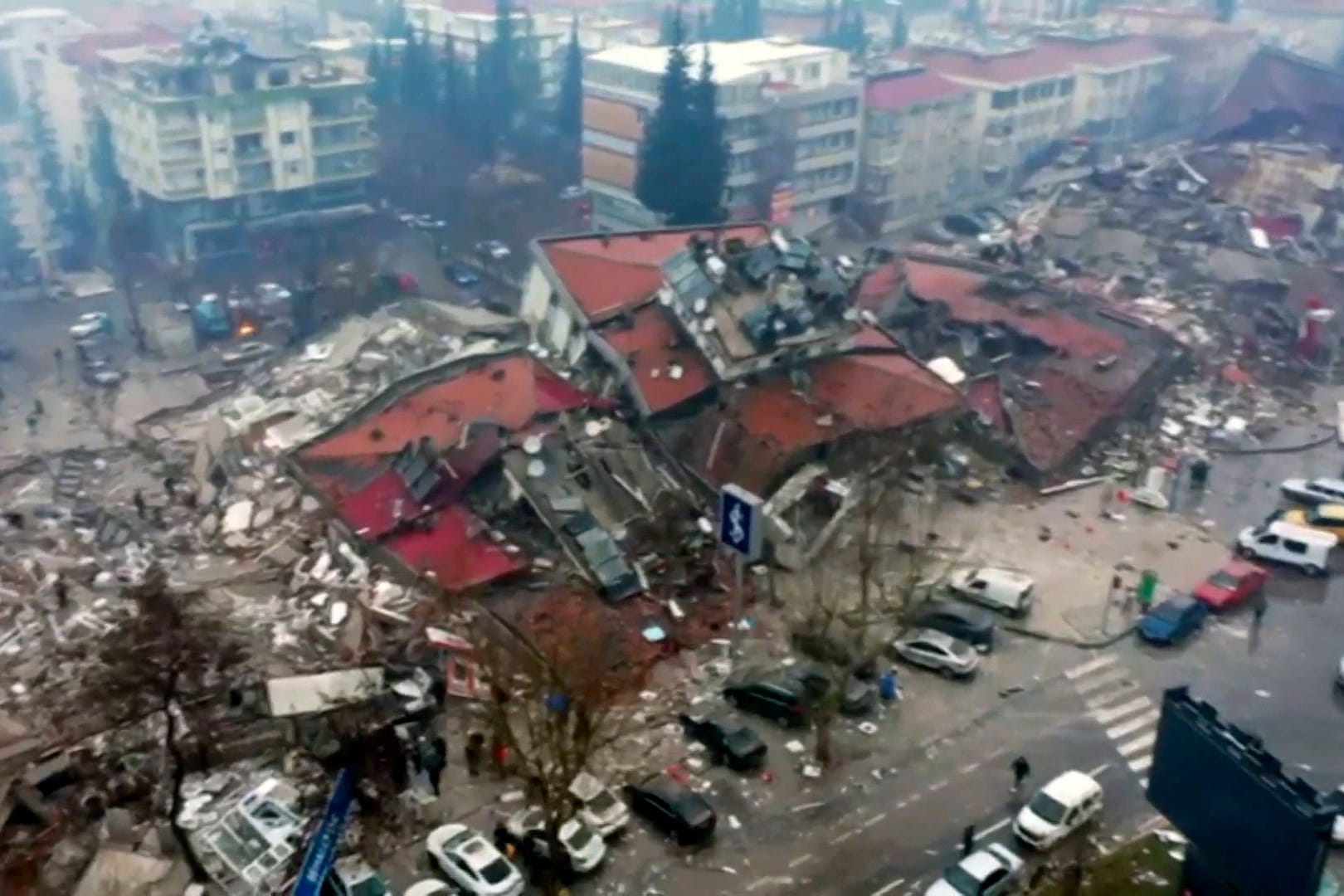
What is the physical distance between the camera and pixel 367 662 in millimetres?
27797

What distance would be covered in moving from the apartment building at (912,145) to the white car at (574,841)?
4932cm

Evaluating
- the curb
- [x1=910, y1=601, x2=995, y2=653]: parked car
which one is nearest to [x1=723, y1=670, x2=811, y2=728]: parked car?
[x1=910, y1=601, x2=995, y2=653]: parked car

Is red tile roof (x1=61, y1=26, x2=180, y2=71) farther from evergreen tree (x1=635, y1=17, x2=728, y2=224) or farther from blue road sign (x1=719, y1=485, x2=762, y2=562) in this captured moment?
blue road sign (x1=719, y1=485, x2=762, y2=562)

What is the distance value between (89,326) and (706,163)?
90.1 ft

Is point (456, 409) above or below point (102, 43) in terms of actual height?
below

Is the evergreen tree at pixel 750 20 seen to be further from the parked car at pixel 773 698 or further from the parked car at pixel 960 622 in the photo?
the parked car at pixel 773 698

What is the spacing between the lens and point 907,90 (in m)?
67.9

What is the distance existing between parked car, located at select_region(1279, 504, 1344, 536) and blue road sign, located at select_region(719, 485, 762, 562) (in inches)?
662

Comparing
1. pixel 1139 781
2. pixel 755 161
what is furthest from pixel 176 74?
pixel 1139 781

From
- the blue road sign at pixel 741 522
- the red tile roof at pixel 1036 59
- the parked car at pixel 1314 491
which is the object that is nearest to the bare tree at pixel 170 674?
the blue road sign at pixel 741 522

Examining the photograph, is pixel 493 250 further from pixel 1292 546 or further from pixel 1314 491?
pixel 1292 546

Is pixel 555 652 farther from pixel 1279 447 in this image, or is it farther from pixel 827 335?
pixel 1279 447

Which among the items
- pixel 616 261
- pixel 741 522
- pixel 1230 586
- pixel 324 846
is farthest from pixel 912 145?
pixel 324 846

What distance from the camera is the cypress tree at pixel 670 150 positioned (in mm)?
57531
